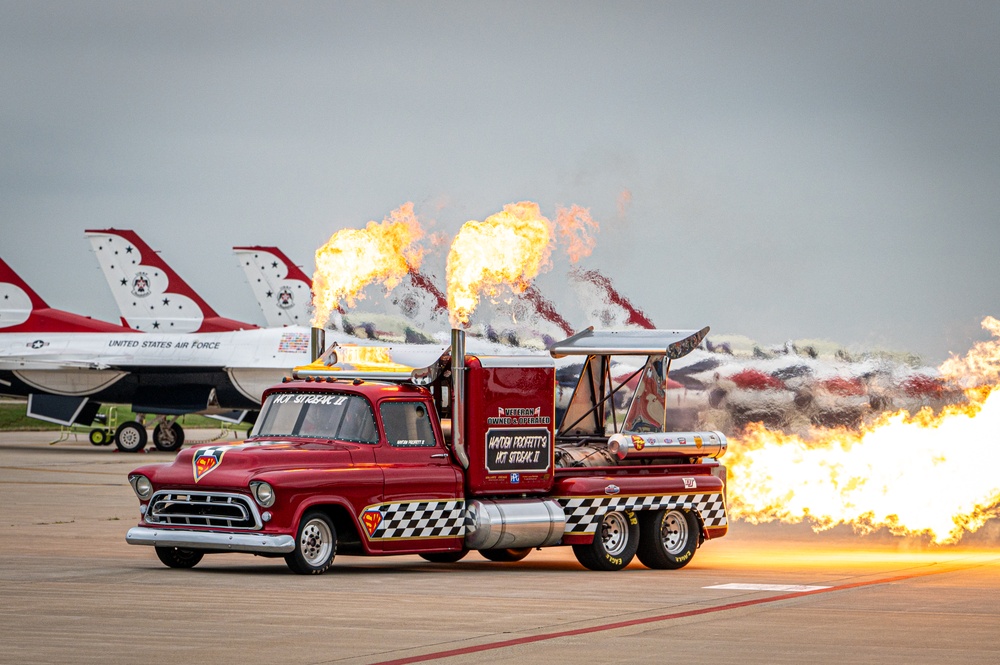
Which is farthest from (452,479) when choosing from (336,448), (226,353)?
(226,353)

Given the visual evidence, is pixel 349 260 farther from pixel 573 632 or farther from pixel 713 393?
pixel 713 393

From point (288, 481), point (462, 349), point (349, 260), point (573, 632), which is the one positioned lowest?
point (573, 632)

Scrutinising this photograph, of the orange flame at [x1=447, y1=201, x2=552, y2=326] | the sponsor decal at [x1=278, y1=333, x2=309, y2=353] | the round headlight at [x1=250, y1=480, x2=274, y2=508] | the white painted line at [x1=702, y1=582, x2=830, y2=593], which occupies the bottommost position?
the white painted line at [x1=702, y1=582, x2=830, y2=593]

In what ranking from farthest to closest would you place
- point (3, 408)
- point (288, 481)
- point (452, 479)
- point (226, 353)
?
point (3, 408) < point (226, 353) < point (452, 479) < point (288, 481)

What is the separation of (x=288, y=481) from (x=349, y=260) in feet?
16.7

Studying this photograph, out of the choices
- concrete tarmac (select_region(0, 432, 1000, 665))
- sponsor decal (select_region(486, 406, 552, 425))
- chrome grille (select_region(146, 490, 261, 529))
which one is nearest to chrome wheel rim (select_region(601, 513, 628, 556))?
concrete tarmac (select_region(0, 432, 1000, 665))

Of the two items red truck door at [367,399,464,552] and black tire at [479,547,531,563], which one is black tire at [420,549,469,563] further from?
red truck door at [367,399,464,552]

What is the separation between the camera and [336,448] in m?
15.9

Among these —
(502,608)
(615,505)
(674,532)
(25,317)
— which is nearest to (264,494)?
(502,608)

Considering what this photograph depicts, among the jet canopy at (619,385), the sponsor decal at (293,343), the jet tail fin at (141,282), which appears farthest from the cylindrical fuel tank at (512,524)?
the jet tail fin at (141,282)

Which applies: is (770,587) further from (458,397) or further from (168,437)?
(168,437)

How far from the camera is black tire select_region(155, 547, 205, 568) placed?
16.1 metres

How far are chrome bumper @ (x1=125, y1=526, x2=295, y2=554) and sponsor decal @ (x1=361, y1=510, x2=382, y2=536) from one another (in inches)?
35.2

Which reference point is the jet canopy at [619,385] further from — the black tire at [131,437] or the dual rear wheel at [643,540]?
the black tire at [131,437]
